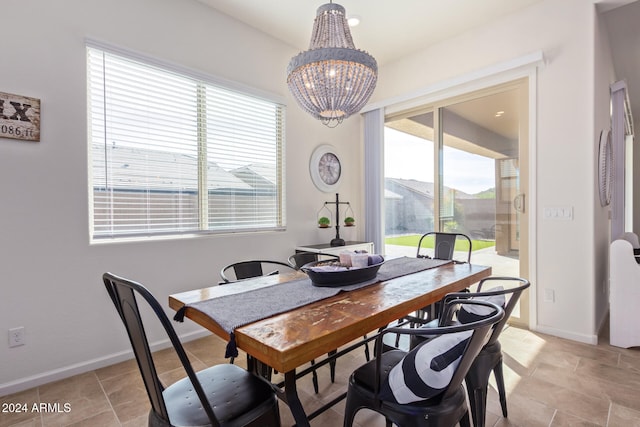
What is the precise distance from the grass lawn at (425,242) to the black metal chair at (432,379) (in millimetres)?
2490

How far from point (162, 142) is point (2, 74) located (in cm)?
100

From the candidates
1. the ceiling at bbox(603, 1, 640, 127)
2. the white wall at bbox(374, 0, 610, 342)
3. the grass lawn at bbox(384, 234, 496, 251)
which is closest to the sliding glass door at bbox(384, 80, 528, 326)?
the grass lawn at bbox(384, 234, 496, 251)

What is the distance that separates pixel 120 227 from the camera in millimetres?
2498

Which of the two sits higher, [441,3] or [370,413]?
[441,3]

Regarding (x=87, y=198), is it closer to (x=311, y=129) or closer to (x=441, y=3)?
Result: (x=311, y=129)

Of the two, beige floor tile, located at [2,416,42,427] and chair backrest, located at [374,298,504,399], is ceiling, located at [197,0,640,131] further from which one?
beige floor tile, located at [2,416,42,427]

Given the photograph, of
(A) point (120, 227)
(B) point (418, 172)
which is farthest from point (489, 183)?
(A) point (120, 227)

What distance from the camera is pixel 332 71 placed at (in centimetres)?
184

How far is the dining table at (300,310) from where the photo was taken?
1.09 metres

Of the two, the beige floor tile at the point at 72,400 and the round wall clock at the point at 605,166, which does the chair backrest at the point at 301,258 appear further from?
the round wall clock at the point at 605,166

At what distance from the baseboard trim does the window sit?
35.7 inches

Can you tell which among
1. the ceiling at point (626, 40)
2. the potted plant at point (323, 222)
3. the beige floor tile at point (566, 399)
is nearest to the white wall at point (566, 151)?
the ceiling at point (626, 40)

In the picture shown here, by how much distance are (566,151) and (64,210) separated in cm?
397

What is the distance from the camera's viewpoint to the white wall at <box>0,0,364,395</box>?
204 cm
